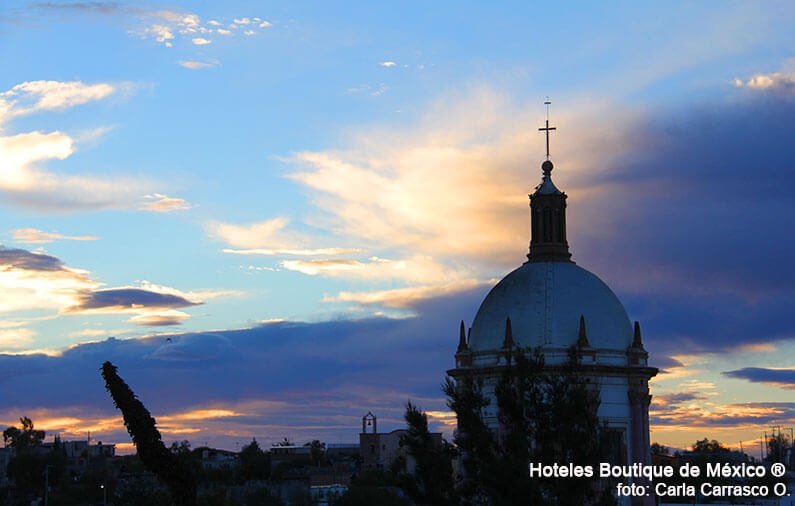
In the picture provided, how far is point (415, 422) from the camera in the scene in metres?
62.8

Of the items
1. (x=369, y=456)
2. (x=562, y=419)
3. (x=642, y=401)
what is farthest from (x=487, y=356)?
(x=369, y=456)

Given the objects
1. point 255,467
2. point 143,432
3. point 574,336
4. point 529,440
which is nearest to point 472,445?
point 529,440

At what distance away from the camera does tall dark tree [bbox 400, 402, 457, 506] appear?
60.5m

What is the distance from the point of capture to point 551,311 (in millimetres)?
87438

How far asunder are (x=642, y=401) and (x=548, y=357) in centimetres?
769

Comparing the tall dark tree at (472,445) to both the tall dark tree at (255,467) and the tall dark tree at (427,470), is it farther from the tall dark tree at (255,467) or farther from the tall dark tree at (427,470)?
the tall dark tree at (255,467)

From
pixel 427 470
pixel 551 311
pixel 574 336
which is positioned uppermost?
pixel 551 311

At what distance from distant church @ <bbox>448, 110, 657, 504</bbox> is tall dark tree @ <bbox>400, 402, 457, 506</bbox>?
76.0 ft

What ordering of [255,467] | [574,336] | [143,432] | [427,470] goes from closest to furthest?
1. [143,432]
2. [427,470]
3. [574,336]
4. [255,467]

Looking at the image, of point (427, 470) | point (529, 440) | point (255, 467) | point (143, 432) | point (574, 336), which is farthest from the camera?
point (255, 467)

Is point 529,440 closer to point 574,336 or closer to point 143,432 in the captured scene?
point 143,432

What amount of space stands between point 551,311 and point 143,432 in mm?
39689

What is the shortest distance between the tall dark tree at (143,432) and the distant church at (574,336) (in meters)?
34.7

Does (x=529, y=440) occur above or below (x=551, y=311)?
below
